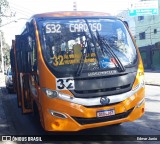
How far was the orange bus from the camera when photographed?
6016mm

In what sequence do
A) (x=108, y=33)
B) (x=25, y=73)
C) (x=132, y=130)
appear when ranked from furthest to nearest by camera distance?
(x=25, y=73) → (x=132, y=130) → (x=108, y=33)

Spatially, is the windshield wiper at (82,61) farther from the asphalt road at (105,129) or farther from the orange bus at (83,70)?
the asphalt road at (105,129)

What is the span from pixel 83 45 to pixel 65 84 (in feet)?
3.28

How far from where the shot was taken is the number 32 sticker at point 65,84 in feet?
19.7

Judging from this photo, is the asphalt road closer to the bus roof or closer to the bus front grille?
the bus front grille

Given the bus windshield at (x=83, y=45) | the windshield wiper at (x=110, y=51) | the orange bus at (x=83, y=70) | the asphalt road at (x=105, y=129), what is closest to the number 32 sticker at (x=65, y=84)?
the orange bus at (x=83, y=70)

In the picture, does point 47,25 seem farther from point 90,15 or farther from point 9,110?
point 9,110

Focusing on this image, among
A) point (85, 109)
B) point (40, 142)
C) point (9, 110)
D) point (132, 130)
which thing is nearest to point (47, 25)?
point (85, 109)

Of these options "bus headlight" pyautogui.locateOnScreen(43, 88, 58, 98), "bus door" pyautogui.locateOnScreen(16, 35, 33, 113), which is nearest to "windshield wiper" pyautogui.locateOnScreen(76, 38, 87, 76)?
"bus headlight" pyautogui.locateOnScreen(43, 88, 58, 98)

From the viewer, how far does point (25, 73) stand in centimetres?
834

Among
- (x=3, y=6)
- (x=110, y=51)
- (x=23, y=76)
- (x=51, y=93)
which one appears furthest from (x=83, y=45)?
(x=3, y=6)

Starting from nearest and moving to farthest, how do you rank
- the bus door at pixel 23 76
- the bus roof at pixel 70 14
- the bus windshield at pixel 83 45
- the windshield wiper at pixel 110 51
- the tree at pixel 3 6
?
the bus windshield at pixel 83 45
the windshield wiper at pixel 110 51
the bus roof at pixel 70 14
the bus door at pixel 23 76
the tree at pixel 3 6

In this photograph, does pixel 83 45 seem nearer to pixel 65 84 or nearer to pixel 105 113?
pixel 65 84

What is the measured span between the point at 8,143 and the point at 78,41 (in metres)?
2.74
